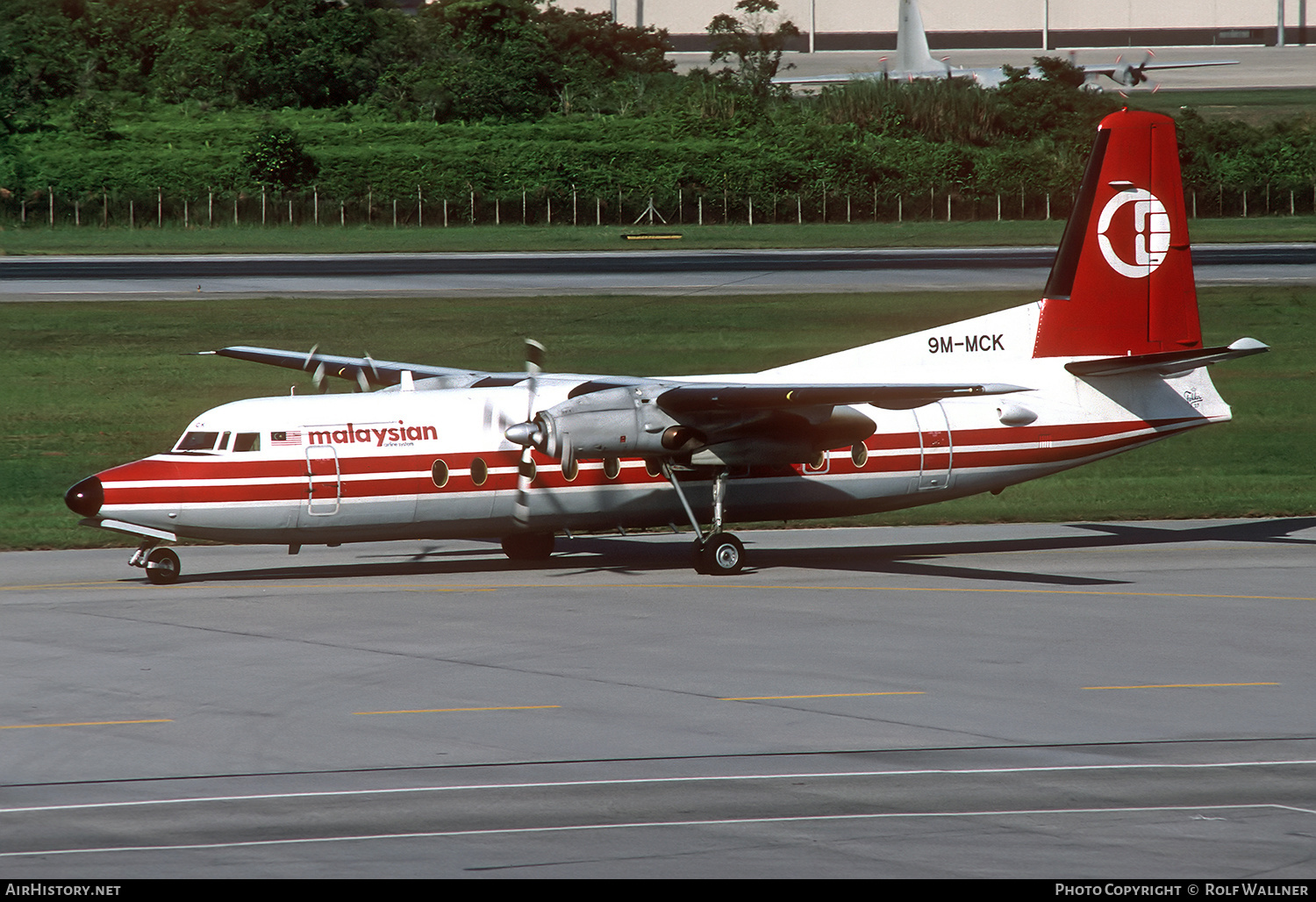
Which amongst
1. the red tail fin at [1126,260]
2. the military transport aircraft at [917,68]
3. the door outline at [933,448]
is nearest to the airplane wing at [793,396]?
the door outline at [933,448]

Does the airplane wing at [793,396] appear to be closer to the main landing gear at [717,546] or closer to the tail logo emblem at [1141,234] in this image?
the main landing gear at [717,546]

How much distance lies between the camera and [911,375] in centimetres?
2662

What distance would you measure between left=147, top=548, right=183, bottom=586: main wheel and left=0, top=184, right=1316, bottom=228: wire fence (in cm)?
5923

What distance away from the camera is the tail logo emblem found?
27.6m

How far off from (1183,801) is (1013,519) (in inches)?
728

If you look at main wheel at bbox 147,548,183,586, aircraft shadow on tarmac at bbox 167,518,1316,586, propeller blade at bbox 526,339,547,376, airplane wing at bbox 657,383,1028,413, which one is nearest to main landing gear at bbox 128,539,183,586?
main wheel at bbox 147,548,183,586

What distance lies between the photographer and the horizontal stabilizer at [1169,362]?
82.6 ft

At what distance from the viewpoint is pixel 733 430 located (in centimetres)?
2483

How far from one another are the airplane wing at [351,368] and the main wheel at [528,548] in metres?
3.20

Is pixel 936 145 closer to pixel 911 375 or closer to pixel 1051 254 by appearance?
pixel 1051 254

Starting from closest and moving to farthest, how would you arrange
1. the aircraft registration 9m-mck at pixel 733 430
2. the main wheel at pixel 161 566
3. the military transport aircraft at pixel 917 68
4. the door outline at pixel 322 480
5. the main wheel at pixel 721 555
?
the aircraft registration 9m-mck at pixel 733 430 → the door outline at pixel 322 480 → the main wheel at pixel 161 566 → the main wheel at pixel 721 555 → the military transport aircraft at pixel 917 68

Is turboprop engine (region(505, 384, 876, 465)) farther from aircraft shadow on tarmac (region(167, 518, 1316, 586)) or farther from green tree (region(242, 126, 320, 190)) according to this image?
green tree (region(242, 126, 320, 190))

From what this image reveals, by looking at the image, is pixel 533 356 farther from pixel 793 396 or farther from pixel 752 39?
pixel 752 39
